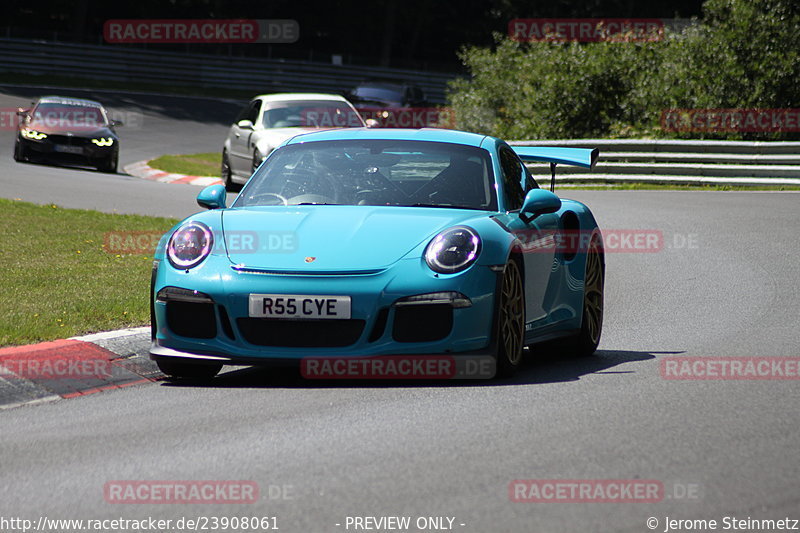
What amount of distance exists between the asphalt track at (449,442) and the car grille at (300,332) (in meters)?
0.25

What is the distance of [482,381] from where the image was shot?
648 centimetres

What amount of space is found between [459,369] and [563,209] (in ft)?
6.30

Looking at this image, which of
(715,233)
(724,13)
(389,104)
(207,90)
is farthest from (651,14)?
(715,233)

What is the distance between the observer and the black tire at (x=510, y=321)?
6445mm

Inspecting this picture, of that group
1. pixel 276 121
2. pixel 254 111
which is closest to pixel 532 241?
pixel 276 121

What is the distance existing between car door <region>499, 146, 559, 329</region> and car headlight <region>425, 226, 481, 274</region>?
1.74ft

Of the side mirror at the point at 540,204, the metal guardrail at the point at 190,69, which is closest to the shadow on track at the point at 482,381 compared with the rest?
the side mirror at the point at 540,204

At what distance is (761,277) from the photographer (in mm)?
11211

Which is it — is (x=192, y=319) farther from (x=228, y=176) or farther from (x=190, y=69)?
(x=190, y=69)

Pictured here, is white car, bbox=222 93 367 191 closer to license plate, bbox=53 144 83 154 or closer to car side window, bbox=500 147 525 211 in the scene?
license plate, bbox=53 144 83 154

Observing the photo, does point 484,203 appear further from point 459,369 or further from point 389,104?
point 389,104

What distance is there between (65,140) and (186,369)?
18.1m

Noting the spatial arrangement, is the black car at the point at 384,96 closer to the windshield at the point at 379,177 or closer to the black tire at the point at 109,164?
the black tire at the point at 109,164

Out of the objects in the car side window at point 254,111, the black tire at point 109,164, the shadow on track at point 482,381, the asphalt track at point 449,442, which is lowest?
the black tire at point 109,164
